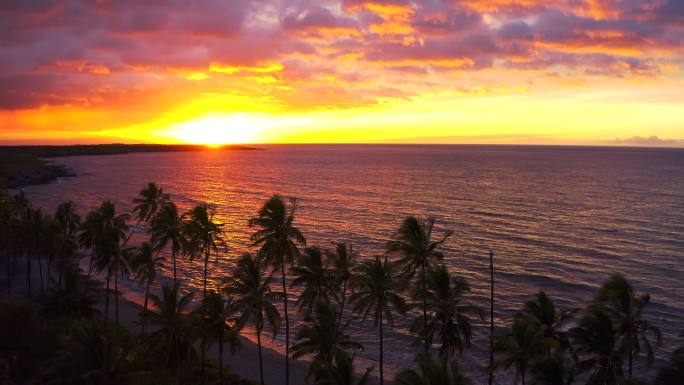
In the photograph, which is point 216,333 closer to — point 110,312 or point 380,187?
point 110,312

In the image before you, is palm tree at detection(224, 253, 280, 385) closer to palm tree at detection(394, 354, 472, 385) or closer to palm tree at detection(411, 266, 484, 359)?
palm tree at detection(411, 266, 484, 359)

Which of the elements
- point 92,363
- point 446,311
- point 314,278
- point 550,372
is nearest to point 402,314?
point 446,311

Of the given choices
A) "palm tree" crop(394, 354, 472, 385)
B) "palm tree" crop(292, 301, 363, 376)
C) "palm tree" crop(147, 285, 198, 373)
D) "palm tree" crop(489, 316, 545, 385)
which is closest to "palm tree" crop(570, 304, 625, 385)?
"palm tree" crop(489, 316, 545, 385)

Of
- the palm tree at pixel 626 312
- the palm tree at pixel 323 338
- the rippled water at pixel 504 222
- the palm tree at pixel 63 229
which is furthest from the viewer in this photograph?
the rippled water at pixel 504 222

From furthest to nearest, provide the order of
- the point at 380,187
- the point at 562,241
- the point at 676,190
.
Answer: the point at 380,187 < the point at 676,190 < the point at 562,241

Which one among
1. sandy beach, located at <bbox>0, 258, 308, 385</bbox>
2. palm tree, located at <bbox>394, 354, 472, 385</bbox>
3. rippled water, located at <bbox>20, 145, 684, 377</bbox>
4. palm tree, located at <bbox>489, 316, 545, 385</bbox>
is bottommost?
sandy beach, located at <bbox>0, 258, 308, 385</bbox>

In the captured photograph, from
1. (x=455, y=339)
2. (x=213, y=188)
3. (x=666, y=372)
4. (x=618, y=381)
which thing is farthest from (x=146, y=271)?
(x=213, y=188)

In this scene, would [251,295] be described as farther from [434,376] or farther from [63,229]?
[63,229]

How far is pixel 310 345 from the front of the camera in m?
29.7

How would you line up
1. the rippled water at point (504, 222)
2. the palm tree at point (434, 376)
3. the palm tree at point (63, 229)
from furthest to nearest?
the rippled water at point (504, 222) → the palm tree at point (63, 229) → the palm tree at point (434, 376)

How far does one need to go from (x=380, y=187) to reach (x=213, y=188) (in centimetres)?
6208

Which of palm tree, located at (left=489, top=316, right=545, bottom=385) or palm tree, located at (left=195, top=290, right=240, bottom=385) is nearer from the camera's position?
palm tree, located at (left=489, top=316, right=545, bottom=385)

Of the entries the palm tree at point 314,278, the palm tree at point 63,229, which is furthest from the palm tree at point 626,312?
the palm tree at point 63,229

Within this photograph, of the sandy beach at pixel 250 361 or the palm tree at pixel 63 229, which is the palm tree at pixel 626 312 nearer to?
the sandy beach at pixel 250 361
